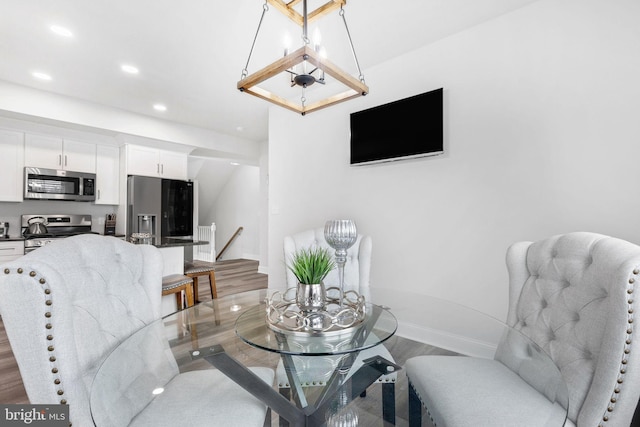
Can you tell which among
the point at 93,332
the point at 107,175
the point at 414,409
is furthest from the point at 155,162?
the point at 414,409

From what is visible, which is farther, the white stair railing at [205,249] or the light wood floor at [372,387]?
the white stair railing at [205,249]

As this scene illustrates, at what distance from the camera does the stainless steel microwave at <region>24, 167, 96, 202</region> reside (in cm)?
374

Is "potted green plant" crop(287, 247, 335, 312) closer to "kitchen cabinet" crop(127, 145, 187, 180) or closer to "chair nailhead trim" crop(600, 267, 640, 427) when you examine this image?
"chair nailhead trim" crop(600, 267, 640, 427)

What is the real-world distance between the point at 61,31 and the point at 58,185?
2374mm

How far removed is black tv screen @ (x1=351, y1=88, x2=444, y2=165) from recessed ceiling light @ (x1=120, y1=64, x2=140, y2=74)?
230 cm

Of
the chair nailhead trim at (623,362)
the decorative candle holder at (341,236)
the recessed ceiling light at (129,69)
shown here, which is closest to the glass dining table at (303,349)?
the chair nailhead trim at (623,362)

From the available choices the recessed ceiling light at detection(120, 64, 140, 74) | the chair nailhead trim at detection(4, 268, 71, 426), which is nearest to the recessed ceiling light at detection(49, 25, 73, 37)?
the recessed ceiling light at detection(120, 64, 140, 74)

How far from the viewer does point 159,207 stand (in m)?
4.61

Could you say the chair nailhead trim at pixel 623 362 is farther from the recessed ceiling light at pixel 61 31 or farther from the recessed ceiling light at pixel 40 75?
the recessed ceiling light at pixel 40 75

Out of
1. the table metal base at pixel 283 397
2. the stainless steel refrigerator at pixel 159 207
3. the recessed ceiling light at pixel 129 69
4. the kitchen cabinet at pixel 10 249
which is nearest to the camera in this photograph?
the table metal base at pixel 283 397

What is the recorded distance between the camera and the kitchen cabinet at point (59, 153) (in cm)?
378

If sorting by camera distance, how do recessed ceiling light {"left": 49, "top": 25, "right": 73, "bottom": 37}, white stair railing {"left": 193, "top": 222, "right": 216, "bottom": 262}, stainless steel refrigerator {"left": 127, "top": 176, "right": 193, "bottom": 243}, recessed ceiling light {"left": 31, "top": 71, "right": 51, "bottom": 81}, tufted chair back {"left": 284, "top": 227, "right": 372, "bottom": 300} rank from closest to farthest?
tufted chair back {"left": 284, "top": 227, "right": 372, "bottom": 300} → recessed ceiling light {"left": 49, "top": 25, "right": 73, "bottom": 37} → recessed ceiling light {"left": 31, "top": 71, "right": 51, "bottom": 81} → stainless steel refrigerator {"left": 127, "top": 176, "right": 193, "bottom": 243} → white stair railing {"left": 193, "top": 222, "right": 216, "bottom": 262}

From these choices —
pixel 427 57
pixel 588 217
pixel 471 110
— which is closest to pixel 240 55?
pixel 427 57

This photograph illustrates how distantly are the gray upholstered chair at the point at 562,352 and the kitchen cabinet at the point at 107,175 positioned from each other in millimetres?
4914
